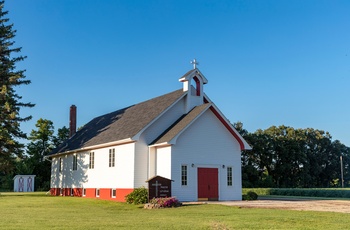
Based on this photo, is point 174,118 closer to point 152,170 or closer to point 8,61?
point 152,170

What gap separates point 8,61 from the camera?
140 ft

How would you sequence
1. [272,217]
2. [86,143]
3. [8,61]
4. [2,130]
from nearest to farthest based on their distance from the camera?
[272,217]
[86,143]
[2,130]
[8,61]

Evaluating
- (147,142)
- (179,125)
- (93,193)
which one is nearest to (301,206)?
(179,125)

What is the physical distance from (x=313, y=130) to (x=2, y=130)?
183 feet

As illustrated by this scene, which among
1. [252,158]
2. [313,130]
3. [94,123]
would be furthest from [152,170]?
[313,130]

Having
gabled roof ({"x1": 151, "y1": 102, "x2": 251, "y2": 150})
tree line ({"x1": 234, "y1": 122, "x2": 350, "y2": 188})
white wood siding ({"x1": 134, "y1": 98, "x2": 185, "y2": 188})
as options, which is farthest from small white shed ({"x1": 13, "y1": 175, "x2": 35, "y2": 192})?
gabled roof ({"x1": 151, "y1": 102, "x2": 251, "y2": 150})

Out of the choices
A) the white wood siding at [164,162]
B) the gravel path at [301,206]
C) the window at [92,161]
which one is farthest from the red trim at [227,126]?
the window at [92,161]

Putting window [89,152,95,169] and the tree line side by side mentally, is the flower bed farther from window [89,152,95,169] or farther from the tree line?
the tree line

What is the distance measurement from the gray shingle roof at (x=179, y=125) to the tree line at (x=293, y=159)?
3273 cm

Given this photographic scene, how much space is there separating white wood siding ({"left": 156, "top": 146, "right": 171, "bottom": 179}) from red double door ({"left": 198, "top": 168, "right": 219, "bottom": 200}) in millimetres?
2453

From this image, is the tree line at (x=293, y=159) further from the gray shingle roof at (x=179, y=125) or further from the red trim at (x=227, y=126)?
the gray shingle roof at (x=179, y=125)

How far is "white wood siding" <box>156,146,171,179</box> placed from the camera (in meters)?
27.1

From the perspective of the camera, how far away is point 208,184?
28469mm

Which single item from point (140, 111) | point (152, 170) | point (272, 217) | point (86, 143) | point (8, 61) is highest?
point (8, 61)
